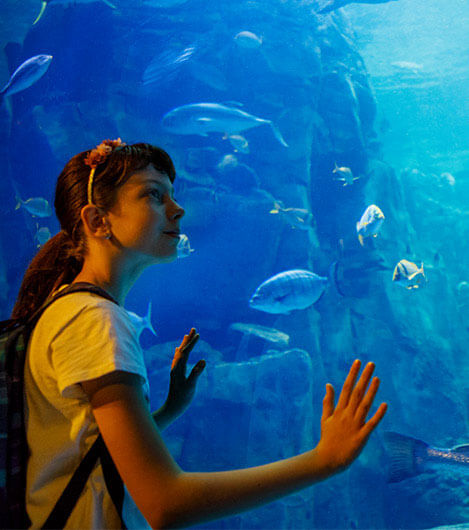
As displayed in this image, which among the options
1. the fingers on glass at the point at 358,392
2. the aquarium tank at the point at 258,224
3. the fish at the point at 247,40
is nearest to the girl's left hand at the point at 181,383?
the fingers on glass at the point at 358,392

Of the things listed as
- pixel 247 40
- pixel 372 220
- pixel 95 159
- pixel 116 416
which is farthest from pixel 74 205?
pixel 247 40

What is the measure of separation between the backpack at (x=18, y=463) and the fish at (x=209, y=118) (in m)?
7.25

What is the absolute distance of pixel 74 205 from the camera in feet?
4.07

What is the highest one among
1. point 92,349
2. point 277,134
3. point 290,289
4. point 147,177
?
point 147,177

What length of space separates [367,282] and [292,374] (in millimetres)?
4079

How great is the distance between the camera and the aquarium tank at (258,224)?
295 inches

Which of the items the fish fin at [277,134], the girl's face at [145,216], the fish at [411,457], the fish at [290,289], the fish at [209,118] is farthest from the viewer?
the fish fin at [277,134]

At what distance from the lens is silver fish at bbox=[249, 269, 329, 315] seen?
607 cm

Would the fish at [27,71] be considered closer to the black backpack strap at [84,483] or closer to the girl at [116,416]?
the girl at [116,416]

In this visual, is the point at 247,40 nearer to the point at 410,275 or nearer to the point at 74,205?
the point at 410,275

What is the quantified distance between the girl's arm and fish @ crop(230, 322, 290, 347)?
790 cm

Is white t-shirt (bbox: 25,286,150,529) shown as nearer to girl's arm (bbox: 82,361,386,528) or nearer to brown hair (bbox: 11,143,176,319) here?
girl's arm (bbox: 82,361,386,528)

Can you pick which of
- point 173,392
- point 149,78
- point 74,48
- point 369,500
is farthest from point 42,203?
point 369,500

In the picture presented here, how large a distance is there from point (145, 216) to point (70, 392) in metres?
0.53
